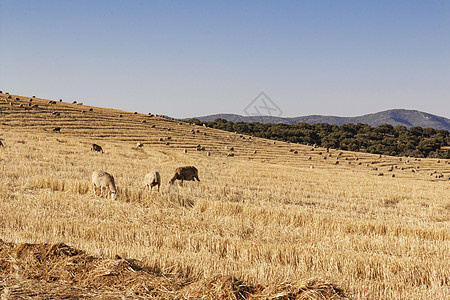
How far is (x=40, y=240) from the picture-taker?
6891mm

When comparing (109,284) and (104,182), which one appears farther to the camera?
(104,182)

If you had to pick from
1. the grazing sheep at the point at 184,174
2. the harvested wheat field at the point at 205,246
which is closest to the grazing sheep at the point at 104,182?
the harvested wheat field at the point at 205,246

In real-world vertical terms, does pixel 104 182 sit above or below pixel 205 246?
above

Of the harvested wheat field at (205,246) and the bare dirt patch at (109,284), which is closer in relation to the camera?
the bare dirt patch at (109,284)

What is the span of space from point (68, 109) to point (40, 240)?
213ft

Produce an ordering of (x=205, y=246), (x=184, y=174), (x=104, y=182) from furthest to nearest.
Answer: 1. (x=184, y=174)
2. (x=104, y=182)
3. (x=205, y=246)

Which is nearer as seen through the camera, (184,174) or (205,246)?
(205,246)

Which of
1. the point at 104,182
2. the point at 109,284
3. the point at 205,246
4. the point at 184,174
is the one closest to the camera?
the point at 109,284

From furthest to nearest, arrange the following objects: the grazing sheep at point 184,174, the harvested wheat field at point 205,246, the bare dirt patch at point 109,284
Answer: the grazing sheep at point 184,174 < the harvested wheat field at point 205,246 < the bare dirt patch at point 109,284

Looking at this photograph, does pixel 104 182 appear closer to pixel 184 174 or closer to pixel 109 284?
pixel 184 174

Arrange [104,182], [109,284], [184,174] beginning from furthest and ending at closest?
[184,174], [104,182], [109,284]

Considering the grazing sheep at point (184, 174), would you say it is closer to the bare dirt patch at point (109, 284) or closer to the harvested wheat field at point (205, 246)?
the harvested wheat field at point (205, 246)

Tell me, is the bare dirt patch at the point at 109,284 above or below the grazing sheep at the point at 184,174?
above

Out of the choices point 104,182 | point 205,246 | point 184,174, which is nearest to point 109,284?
point 205,246
